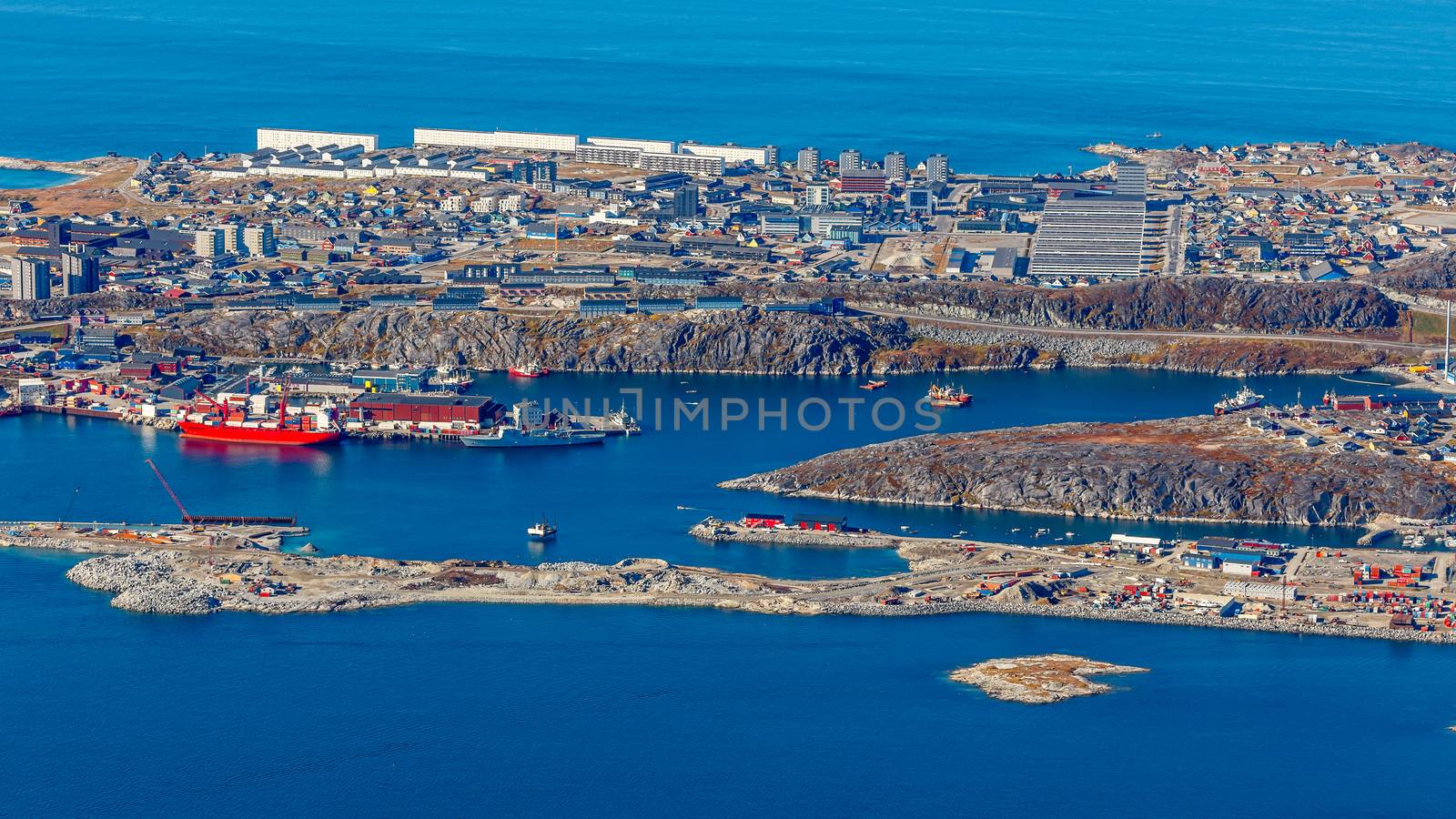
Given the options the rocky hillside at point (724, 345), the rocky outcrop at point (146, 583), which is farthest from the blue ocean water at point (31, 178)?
the rocky outcrop at point (146, 583)

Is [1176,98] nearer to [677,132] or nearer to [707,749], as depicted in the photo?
[677,132]

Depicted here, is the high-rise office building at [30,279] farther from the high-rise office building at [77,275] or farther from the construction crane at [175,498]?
the construction crane at [175,498]

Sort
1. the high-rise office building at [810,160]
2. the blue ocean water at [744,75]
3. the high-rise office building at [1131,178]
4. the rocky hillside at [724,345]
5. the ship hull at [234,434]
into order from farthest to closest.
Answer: the blue ocean water at [744,75], the high-rise office building at [810,160], the high-rise office building at [1131,178], the rocky hillside at [724,345], the ship hull at [234,434]

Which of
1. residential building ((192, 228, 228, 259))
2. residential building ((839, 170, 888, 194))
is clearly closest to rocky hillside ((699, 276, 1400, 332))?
residential building ((839, 170, 888, 194))

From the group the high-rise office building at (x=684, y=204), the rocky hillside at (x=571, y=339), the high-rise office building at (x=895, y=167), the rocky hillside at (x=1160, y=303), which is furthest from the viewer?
the high-rise office building at (x=895, y=167)

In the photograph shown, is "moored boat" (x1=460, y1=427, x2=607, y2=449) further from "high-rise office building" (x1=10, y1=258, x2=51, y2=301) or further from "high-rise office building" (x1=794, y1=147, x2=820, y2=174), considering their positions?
"high-rise office building" (x1=794, y1=147, x2=820, y2=174)

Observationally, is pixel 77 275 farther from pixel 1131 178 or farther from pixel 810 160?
pixel 1131 178
